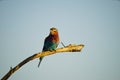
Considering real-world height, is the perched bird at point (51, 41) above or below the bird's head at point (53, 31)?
below

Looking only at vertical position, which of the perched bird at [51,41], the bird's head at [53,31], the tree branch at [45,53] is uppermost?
the bird's head at [53,31]

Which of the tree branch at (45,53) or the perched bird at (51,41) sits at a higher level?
the perched bird at (51,41)

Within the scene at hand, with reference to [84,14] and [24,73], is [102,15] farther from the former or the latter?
[24,73]

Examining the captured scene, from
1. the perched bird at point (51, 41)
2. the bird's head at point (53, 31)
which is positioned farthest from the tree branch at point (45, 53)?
the bird's head at point (53, 31)

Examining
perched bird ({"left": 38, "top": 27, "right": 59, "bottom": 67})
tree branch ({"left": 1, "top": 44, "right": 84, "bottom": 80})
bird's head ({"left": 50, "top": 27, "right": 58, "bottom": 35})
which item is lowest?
tree branch ({"left": 1, "top": 44, "right": 84, "bottom": 80})

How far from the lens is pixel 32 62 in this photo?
5.83ft

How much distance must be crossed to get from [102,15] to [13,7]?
36.7 inches

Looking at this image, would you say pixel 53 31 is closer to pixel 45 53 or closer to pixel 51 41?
pixel 51 41

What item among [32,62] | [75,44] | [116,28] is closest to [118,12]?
[116,28]

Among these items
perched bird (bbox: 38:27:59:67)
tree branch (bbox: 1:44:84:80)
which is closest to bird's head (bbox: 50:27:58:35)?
perched bird (bbox: 38:27:59:67)

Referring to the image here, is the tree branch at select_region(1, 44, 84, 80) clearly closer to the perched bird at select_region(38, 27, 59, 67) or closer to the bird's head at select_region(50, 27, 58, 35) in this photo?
the perched bird at select_region(38, 27, 59, 67)

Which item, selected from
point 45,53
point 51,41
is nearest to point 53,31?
point 51,41

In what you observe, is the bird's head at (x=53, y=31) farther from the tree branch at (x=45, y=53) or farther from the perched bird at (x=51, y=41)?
the tree branch at (x=45, y=53)

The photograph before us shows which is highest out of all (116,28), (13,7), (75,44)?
(13,7)
